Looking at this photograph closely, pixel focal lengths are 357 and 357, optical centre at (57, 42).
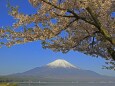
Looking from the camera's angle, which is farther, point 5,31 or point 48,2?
point 5,31

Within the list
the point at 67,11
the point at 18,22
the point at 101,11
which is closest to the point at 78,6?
the point at 67,11

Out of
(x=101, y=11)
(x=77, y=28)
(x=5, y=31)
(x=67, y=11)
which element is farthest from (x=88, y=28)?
(x=5, y=31)

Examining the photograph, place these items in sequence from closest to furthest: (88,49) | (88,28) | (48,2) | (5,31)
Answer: (48,2), (5,31), (88,28), (88,49)

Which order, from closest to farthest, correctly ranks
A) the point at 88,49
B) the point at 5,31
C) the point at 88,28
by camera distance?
1. the point at 5,31
2. the point at 88,28
3. the point at 88,49

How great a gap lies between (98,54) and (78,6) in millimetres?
4831

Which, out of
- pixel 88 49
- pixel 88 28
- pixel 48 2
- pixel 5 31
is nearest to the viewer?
pixel 48 2

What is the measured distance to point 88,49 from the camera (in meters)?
18.1

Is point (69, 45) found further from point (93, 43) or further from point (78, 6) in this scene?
point (78, 6)

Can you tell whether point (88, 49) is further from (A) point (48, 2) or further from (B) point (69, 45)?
(A) point (48, 2)

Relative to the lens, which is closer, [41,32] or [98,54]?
[41,32]

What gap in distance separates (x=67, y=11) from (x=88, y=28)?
2.64 metres

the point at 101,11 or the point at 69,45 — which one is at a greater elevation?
the point at 101,11

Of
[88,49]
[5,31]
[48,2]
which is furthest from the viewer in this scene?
[88,49]

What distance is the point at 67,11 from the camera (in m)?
14.2
